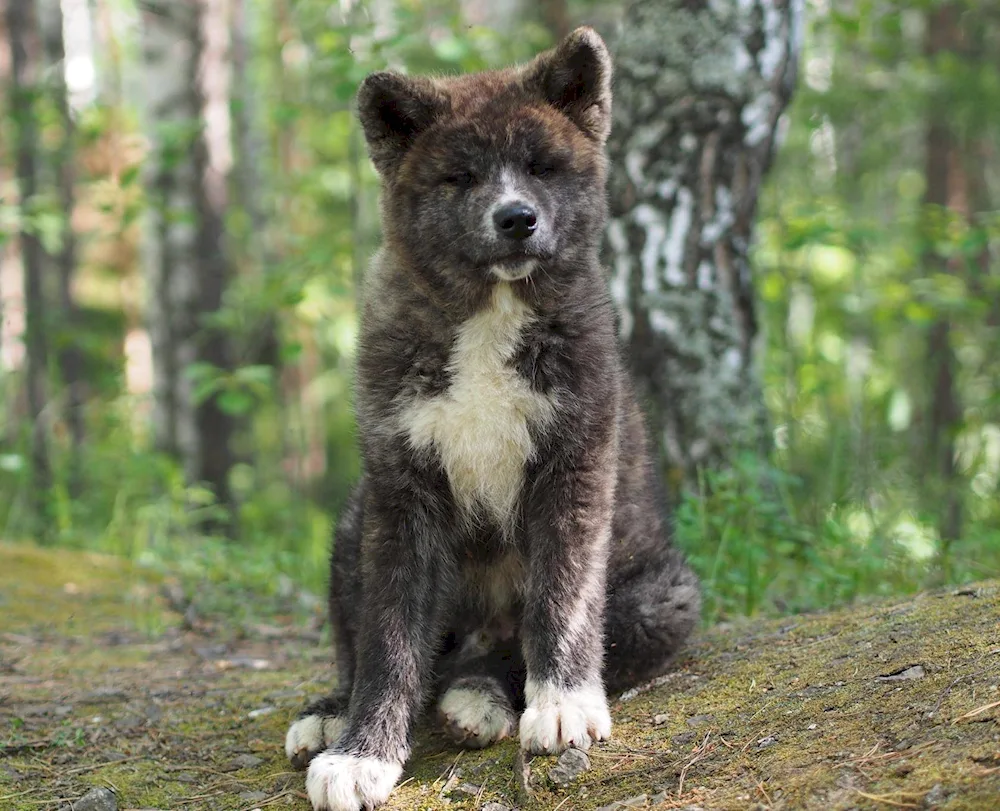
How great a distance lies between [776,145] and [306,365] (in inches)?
539

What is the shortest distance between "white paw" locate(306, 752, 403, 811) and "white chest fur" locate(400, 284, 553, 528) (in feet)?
2.87

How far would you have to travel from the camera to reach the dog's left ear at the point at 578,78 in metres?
3.61

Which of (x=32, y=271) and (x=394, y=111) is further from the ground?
(x=394, y=111)

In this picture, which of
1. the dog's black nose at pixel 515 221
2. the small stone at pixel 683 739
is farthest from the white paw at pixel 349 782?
the dog's black nose at pixel 515 221

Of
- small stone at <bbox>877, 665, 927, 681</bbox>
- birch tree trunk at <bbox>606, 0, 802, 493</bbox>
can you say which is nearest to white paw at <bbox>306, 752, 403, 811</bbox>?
small stone at <bbox>877, 665, 927, 681</bbox>

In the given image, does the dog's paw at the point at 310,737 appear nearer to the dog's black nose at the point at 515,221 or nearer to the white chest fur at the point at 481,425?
the white chest fur at the point at 481,425

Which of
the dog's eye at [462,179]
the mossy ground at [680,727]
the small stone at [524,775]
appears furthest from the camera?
the dog's eye at [462,179]

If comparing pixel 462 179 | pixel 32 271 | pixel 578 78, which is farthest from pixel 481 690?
pixel 32 271

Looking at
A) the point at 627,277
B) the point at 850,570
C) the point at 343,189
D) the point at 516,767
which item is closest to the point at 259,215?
the point at 343,189

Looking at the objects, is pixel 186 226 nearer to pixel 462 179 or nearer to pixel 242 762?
pixel 462 179

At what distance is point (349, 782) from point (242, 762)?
0.65 metres

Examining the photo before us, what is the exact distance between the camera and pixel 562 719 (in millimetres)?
3041

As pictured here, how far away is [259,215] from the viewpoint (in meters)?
13.6

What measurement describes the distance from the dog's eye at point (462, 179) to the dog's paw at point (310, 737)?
1.88m
